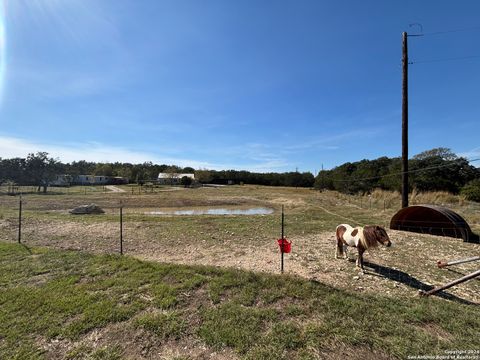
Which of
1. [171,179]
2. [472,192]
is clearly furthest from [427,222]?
[171,179]

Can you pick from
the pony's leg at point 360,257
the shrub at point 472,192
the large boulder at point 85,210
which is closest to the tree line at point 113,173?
the large boulder at point 85,210

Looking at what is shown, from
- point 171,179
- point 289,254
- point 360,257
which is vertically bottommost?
point 289,254

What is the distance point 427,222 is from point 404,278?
571 cm

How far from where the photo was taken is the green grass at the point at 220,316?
2.73 metres

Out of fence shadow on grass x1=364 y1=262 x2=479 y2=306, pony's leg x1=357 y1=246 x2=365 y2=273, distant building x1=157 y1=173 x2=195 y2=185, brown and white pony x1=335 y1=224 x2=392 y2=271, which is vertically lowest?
fence shadow on grass x1=364 y1=262 x2=479 y2=306

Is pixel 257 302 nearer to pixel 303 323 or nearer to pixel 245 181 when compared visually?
pixel 303 323

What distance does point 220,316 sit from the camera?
329 cm

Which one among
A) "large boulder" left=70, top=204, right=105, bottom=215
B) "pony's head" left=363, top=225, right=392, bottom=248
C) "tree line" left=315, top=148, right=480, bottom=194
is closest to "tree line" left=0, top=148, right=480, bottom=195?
"tree line" left=315, top=148, right=480, bottom=194

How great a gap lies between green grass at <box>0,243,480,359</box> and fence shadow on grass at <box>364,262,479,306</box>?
1.14 feet

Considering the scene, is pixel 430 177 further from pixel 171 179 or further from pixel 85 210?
pixel 171 179

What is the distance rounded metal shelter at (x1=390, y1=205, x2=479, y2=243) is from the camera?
26.3 feet

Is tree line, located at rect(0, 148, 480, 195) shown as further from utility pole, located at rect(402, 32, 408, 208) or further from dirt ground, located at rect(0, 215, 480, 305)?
dirt ground, located at rect(0, 215, 480, 305)

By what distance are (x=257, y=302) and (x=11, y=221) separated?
13.2m

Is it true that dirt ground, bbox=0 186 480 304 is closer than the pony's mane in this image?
Yes
